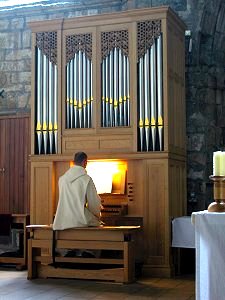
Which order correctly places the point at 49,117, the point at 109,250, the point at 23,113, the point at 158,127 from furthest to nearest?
the point at 23,113 < the point at 49,117 < the point at 158,127 < the point at 109,250

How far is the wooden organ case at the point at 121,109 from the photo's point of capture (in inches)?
312

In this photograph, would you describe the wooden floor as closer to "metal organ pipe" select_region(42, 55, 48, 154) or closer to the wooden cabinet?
"metal organ pipe" select_region(42, 55, 48, 154)

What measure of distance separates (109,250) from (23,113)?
3.38 metres

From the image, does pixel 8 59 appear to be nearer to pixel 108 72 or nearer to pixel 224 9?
pixel 108 72

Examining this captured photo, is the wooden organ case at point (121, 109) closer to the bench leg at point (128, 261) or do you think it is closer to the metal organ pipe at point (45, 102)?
the metal organ pipe at point (45, 102)

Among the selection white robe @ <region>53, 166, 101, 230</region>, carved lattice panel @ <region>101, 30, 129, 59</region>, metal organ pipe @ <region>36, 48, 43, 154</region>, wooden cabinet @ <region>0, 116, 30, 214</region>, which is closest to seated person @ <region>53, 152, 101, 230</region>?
white robe @ <region>53, 166, 101, 230</region>

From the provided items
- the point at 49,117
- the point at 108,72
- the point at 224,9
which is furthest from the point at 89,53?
A: the point at 224,9

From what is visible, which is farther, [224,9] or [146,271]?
[224,9]

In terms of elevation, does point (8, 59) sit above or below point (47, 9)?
below

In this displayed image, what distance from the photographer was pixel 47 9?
9969 mm

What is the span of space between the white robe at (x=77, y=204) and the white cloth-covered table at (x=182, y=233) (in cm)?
111

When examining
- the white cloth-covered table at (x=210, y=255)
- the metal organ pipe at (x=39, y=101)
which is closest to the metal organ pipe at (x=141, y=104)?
the metal organ pipe at (x=39, y=101)

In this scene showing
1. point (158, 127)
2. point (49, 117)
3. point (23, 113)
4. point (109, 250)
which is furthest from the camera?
point (23, 113)

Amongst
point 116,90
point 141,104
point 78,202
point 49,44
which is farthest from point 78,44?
point 78,202
